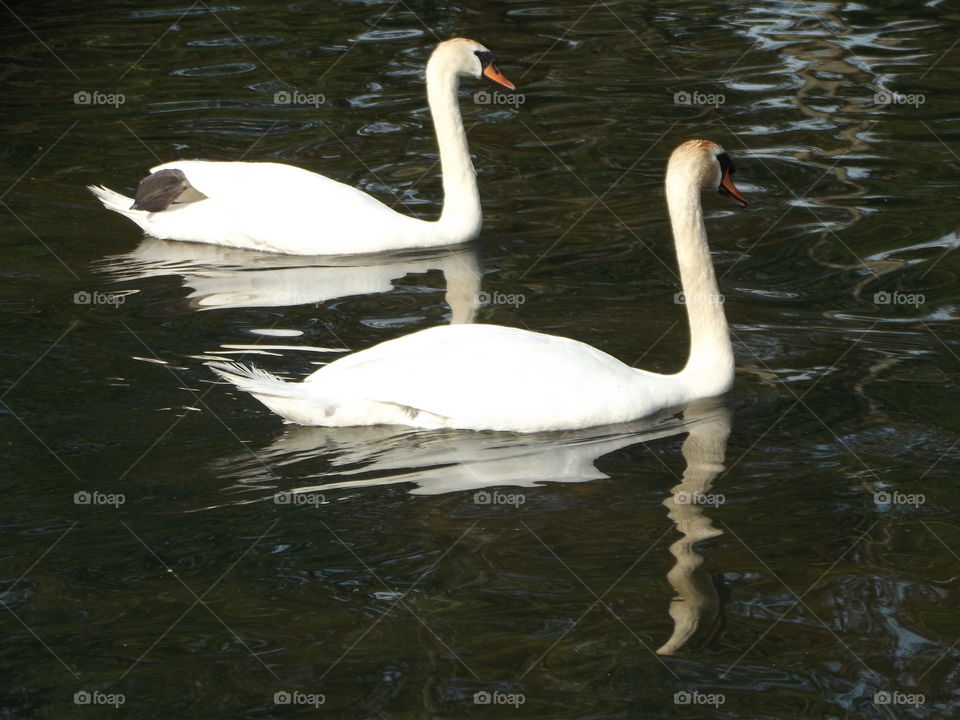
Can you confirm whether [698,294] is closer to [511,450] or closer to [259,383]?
[511,450]

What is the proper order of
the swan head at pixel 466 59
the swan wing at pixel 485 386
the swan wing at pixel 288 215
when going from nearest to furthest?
1. the swan wing at pixel 485 386
2. the swan wing at pixel 288 215
3. the swan head at pixel 466 59

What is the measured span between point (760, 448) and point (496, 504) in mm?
1287

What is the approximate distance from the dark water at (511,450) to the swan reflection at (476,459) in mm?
20

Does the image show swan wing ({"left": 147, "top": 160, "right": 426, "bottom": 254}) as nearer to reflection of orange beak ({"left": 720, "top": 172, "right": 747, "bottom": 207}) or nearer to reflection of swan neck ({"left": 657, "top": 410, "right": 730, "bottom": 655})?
reflection of orange beak ({"left": 720, "top": 172, "right": 747, "bottom": 207})

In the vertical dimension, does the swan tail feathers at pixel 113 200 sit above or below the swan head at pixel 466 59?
below

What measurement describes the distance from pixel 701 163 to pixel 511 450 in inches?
67.3

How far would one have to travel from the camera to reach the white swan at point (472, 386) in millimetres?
6906

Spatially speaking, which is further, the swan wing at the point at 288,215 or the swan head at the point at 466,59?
the swan head at the point at 466,59

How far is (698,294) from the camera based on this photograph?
24.6 ft

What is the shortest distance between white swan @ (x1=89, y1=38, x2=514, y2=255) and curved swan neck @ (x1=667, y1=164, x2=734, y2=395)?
272 cm

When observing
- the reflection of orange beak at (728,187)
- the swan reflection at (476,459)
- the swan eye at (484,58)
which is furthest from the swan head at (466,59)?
the swan reflection at (476,459)

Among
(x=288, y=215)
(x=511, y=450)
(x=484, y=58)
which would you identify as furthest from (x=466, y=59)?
(x=511, y=450)

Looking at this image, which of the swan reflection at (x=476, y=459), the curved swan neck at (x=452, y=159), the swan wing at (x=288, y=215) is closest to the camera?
the swan reflection at (x=476, y=459)

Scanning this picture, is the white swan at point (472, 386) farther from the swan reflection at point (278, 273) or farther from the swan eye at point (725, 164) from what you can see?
the swan reflection at point (278, 273)
